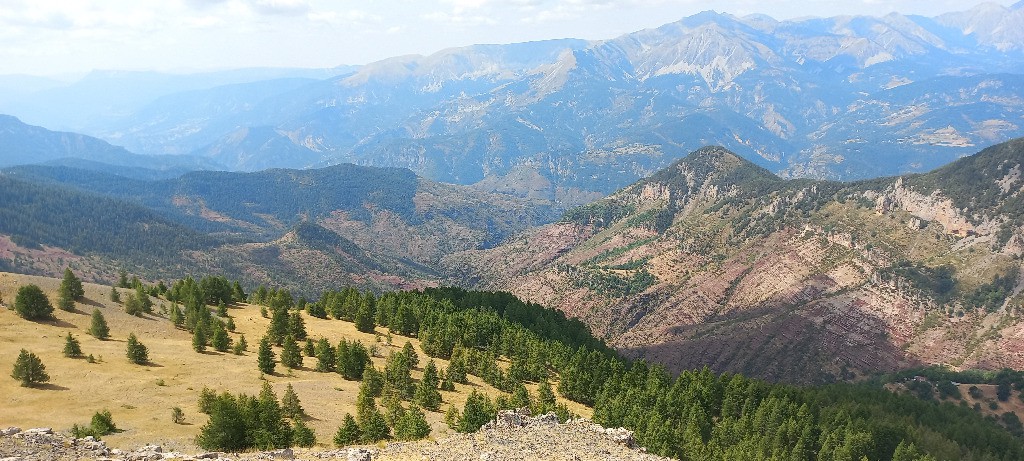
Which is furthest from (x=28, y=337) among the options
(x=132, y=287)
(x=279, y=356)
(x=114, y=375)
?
(x=132, y=287)

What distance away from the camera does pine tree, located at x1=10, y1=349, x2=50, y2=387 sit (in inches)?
2677

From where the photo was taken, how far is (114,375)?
7512cm

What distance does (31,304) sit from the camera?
297 ft

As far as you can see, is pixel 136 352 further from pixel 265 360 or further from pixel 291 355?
pixel 291 355

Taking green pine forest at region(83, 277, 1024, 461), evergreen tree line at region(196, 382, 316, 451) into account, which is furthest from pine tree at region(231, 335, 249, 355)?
evergreen tree line at region(196, 382, 316, 451)

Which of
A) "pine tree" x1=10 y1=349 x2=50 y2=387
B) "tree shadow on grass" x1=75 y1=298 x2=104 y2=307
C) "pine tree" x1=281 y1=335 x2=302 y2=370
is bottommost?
"pine tree" x1=281 y1=335 x2=302 y2=370

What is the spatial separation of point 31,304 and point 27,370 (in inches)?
1150

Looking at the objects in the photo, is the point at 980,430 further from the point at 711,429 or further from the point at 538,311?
the point at 538,311

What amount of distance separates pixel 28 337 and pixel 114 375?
66.7ft

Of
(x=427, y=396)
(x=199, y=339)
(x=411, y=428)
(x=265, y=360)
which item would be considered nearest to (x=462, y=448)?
(x=411, y=428)

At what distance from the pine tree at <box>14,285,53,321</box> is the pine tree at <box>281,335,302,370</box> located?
1530 inches

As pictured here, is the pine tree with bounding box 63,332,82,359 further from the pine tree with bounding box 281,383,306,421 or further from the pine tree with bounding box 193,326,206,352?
the pine tree with bounding box 281,383,306,421

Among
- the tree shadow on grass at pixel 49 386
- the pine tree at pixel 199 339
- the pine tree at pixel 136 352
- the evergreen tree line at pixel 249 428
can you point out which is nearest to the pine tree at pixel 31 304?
the pine tree at pixel 136 352

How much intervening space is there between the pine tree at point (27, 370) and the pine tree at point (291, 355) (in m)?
29.9
